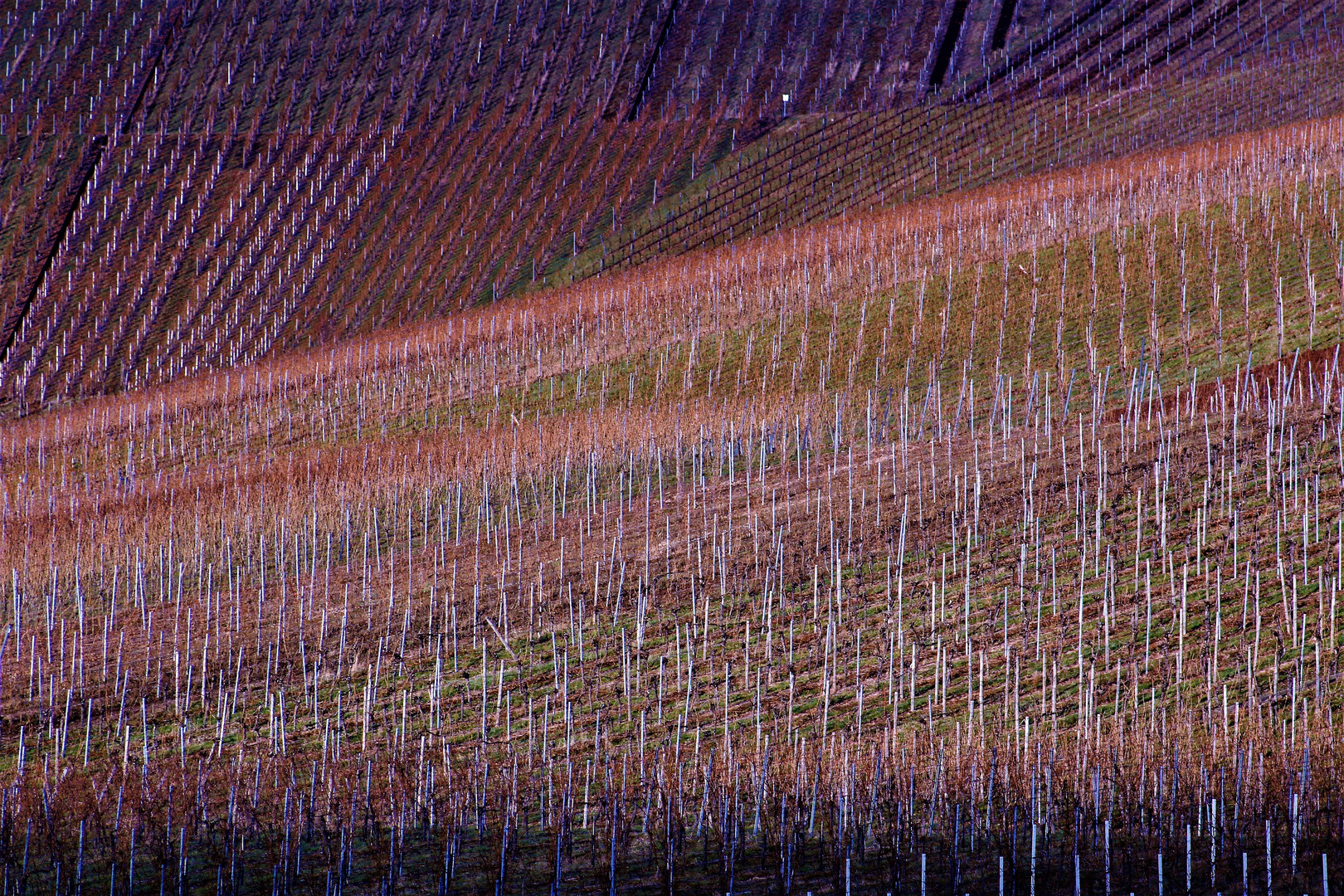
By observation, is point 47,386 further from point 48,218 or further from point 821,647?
point 821,647

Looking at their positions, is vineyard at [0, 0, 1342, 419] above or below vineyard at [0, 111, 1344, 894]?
above

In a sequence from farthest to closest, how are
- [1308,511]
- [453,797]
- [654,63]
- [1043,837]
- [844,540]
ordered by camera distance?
1. [654,63]
2. [844,540]
3. [1308,511]
4. [453,797]
5. [1043,837]

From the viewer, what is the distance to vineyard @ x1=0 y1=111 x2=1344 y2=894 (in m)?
8.59

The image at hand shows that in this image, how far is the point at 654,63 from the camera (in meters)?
40.6

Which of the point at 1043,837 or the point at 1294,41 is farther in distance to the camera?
the point at 1294,41

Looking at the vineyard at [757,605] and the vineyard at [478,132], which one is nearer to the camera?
the vineyard at [757,605]

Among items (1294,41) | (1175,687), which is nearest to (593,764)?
(1175,687)

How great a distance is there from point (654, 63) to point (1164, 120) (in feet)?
47.1

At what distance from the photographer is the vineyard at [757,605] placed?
8.59 meters

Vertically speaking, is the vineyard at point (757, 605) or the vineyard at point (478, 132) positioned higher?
the vineyard at point (478, 132)

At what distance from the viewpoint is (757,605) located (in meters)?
12.5

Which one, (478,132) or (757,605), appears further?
(478,132)

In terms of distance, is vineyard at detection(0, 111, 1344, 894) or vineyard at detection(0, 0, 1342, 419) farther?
vineyard at detection(0, 0, 1342, 419)

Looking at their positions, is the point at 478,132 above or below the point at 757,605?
above
